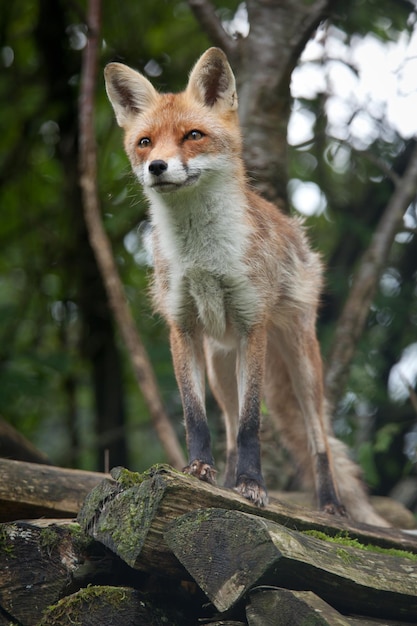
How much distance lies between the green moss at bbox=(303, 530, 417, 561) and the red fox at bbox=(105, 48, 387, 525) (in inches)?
20.8

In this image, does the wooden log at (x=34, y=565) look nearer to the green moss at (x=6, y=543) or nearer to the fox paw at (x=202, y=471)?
the green moss at (x=6, y=543)

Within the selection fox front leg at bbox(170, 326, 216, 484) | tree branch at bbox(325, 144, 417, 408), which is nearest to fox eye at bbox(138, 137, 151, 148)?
fox front leg at bbox(170, 326, 216, 484)

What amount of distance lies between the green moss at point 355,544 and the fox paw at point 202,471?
0.76 metres

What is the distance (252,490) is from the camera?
5121 mm

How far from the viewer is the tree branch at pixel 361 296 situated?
30.7 feet

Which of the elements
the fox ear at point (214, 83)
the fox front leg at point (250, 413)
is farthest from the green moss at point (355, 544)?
the fox ear at point (214, 83)

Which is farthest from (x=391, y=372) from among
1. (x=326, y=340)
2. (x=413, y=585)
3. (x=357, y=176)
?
(x=413, y=585)

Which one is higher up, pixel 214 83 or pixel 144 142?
pixel 214 83

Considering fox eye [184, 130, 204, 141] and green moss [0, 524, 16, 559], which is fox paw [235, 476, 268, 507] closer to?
green moss [0, 524, 16, 559]

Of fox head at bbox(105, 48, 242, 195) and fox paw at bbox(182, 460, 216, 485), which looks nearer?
fox paw at bbox(182, 460, 216, 485)

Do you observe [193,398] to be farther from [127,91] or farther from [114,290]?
[114,290]

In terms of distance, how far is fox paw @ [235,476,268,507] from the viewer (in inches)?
197

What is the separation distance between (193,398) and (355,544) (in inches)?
65.0

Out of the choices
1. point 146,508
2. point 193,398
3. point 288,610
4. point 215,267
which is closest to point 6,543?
point 146,508
